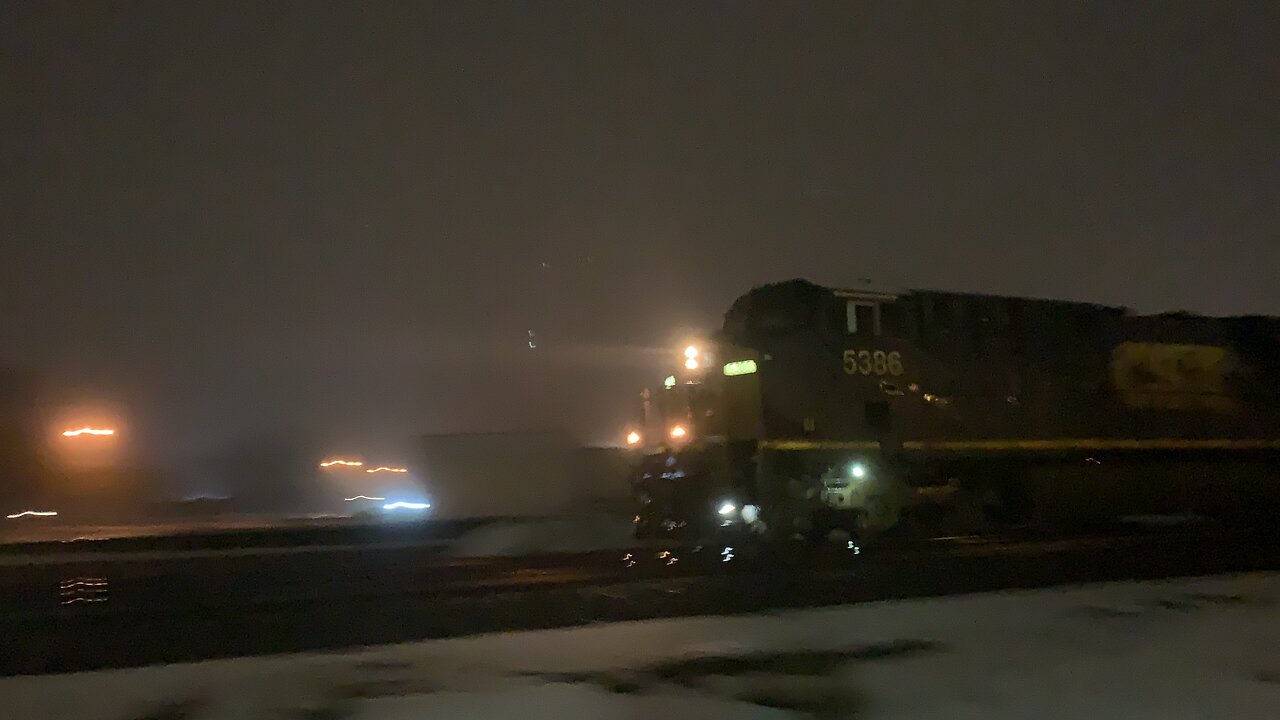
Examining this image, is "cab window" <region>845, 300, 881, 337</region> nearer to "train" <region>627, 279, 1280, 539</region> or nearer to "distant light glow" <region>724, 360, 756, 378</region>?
"train" <region>627, 279, 1280, 539</region>

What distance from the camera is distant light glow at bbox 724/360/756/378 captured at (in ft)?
47.1

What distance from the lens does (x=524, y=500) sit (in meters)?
26.7

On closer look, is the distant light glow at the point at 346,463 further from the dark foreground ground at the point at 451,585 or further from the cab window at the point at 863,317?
the cab window at the point at 863,317

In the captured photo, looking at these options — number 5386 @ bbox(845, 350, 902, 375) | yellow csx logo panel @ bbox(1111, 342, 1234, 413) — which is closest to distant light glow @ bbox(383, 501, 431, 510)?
number 5386 @ bbox(845, 350, 902, 375)

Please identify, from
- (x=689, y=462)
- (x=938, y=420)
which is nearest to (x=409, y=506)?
(x=689, y=462)

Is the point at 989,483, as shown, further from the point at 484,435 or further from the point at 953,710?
the point at 484,435

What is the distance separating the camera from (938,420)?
48.5ft

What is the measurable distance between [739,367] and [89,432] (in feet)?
113

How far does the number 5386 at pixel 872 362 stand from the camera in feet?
47.2

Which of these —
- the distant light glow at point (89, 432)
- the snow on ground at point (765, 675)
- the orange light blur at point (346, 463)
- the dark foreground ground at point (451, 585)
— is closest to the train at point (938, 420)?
the dark foreground ground at point (451, 585)

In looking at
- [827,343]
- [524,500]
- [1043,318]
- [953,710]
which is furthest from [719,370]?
[524,500]

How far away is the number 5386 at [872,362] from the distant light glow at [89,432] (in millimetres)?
35086

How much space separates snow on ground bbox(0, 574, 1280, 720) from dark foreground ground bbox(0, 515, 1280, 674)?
30.4 inches

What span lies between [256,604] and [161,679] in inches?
128
